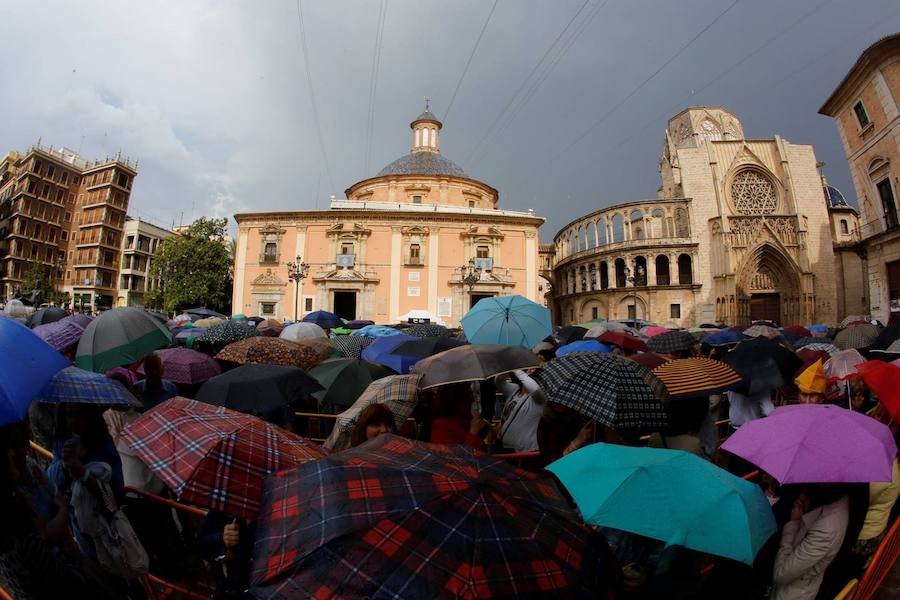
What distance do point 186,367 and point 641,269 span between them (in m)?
37.0

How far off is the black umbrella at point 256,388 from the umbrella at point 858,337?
30.3 ft

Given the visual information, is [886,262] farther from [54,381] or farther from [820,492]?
[54,381]

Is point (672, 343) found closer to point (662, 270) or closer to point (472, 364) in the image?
point (472, 364)

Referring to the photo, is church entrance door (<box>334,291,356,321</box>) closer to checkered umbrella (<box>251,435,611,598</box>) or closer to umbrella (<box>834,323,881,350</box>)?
umbrella (<box>834,323,881,350</box>)

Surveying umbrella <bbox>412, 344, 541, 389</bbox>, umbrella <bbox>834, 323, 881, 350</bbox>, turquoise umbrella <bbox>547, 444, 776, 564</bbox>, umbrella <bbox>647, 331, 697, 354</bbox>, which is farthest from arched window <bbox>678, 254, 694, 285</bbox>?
turquoise umbrella <bbox>547, 444, 776, 564</bbox>

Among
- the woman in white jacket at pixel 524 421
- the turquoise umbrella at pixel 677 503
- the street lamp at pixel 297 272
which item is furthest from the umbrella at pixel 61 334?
the street lamp at pixel 297 272

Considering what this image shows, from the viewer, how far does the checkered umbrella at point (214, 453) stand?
188 centimetres

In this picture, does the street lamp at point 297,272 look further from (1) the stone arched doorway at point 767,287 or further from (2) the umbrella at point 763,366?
(1) the stone arched doorway at point 767,287

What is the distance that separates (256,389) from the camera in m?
3.92

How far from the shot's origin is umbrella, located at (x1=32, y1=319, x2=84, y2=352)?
4695 millimetres

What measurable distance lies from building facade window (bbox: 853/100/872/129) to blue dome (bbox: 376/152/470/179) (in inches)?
963

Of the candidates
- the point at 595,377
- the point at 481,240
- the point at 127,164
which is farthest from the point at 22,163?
the point at 595,377

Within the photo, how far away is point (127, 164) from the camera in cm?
5241

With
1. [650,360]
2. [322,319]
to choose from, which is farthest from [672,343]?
[322,319]
